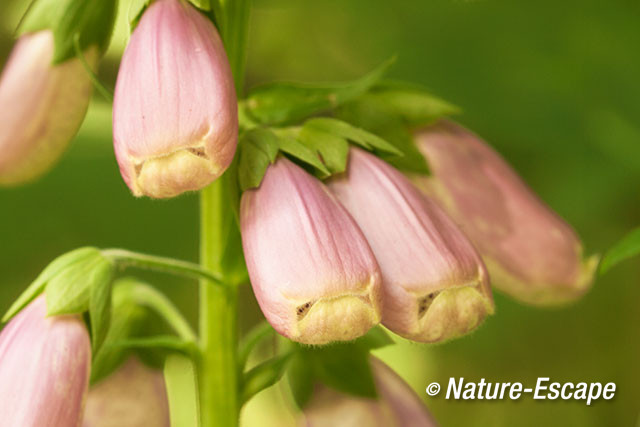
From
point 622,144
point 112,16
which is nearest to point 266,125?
point 112,16

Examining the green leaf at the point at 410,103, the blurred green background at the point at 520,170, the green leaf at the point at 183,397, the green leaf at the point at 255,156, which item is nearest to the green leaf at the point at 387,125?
the green leaf at the point at 410,103

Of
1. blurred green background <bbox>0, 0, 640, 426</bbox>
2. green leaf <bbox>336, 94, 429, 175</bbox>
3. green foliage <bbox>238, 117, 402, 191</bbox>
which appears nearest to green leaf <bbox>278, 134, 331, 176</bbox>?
green foliage <bbox>238, 117, 402, 191</bbox>

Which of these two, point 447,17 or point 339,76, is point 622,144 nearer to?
point 447,17

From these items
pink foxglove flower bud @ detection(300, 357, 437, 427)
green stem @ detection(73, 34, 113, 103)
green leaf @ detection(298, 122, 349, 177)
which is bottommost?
pink foxglove flower bud @ detection(300, 357, 437, 427)

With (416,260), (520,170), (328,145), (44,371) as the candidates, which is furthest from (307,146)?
(520,170)

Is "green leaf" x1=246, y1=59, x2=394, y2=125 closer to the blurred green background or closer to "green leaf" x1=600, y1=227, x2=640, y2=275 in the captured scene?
"green leaf" x1=600, y1=227, x2=640, y2=275

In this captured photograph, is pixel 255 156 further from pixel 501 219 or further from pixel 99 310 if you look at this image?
pixel 501 219
